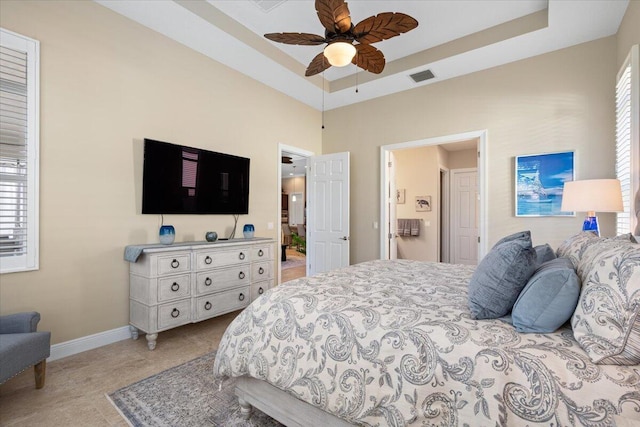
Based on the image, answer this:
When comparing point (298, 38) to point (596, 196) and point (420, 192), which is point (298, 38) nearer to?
point (596, 196)

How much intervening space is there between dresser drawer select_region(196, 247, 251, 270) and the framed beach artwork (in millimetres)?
3219

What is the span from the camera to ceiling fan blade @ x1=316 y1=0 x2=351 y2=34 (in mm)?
2043

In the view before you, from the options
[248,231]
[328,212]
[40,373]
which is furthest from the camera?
[328,212]

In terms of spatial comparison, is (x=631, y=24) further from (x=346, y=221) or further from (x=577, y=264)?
(x=346, y=221)

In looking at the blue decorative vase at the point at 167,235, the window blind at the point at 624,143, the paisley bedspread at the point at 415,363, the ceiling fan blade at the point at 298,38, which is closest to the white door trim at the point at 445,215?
the window blind at the point at 624,143

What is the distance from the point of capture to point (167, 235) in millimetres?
2975

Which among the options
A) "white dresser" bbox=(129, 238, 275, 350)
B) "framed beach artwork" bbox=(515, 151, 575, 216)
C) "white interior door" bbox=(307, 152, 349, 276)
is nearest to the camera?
"white dresser" bbox=(129, 238, 275, 350)

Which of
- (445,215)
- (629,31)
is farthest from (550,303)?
(445,215)

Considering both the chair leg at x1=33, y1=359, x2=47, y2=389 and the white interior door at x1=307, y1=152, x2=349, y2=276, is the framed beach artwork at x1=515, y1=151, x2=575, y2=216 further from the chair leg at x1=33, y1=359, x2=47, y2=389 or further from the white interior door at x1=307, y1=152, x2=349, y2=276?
the chair leg at x1=33, y1=359, x2=47, y2=389

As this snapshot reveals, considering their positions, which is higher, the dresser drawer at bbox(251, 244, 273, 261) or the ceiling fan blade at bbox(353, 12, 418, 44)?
the ceiling fan blade at bbox(353, 12, 418, 44)

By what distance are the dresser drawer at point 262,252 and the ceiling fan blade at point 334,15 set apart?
2373 mm

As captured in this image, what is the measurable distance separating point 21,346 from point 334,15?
2.97 meters

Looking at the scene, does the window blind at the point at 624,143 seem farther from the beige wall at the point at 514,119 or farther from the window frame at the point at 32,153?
the window frame at the point at 32,153

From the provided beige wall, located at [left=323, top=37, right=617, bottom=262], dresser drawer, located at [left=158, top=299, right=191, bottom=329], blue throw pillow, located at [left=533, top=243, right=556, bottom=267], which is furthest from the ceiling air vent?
dresser drawer, located at [left=158, top=299, right=191, bottom=329]
